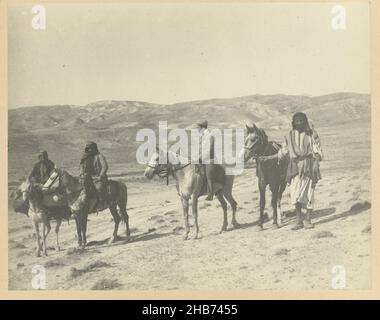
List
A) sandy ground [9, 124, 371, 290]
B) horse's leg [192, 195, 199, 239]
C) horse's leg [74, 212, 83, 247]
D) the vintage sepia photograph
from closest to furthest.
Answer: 1. sandy ground [9, 124, 371, 290]
2. the vintage sepia photograph
3. horse's leg [192, 195, 199, 239]
4. horse's leg [74, 212, 83, 247]

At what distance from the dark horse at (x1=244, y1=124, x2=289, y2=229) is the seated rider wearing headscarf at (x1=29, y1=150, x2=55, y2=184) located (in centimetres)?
334

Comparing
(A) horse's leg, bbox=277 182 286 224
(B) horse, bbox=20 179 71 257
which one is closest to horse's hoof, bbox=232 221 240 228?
(A) horse's leg, bbox=277 182 286 224

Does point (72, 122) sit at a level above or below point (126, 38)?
below

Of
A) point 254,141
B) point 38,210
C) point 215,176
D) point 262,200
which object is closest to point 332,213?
point 262,200

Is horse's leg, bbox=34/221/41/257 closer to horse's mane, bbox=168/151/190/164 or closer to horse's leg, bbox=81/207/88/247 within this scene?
horse's leg, bbox=81/207/88/247

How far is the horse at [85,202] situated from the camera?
11945 millimetres

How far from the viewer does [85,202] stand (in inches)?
470

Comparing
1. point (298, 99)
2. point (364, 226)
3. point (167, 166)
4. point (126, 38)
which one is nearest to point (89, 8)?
point (126, 38)

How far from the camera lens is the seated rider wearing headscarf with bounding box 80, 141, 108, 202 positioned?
39.1 ft

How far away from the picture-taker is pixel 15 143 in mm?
12031

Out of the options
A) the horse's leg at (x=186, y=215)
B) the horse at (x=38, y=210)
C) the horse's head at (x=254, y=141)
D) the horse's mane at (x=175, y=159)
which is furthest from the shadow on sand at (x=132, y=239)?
the horse's head at (x=254, y=141)

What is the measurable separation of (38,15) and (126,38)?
5.02 feet
